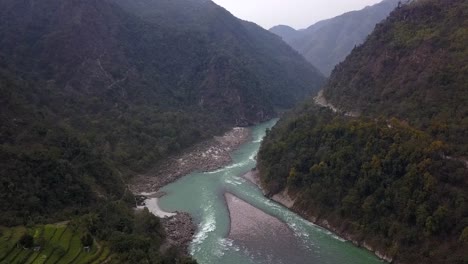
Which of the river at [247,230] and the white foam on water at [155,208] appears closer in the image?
the river at [247,230]

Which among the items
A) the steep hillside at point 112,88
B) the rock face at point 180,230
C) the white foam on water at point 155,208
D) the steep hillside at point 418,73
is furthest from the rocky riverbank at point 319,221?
the steep hillside at point 112,88

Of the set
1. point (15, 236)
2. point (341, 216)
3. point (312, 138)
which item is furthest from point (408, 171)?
point (15, 236)

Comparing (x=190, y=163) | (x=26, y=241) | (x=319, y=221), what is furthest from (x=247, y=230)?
(x=190, y=163)

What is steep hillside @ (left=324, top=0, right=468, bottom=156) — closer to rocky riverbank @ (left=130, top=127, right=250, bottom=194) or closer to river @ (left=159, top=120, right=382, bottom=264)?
river @ (left=159, top=120, right=382, bottom=264)

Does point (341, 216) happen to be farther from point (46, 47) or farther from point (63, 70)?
point (46, 47)

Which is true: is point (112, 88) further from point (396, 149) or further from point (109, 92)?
point (396, 149)

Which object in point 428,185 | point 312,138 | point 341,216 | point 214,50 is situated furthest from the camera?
Result: point 214,50

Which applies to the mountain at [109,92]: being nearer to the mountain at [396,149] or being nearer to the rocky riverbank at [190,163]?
the rocky riverbank at [190,163]
